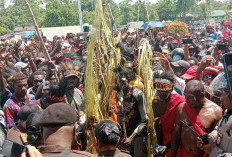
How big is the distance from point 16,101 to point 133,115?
5.28ft

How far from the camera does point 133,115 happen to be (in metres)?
4.20

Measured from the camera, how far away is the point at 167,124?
153 inches

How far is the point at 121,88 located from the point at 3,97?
6.53 ft

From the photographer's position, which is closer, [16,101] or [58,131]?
[58,131]

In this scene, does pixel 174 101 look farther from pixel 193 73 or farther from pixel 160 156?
pixel 193 73

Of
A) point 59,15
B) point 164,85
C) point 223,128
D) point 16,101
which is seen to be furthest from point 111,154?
point 59,15

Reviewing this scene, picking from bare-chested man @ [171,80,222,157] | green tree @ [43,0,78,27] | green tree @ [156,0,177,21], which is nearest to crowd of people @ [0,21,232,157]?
bare-chested man @ [171,80,222,157]

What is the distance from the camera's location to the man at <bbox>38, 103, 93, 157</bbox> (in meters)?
2.10

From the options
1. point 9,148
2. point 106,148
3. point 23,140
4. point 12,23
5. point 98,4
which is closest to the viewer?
point 9,148

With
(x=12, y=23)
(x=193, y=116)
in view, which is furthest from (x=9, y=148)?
(x=12, y=23)

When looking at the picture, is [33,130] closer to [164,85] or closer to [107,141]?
[107,141]

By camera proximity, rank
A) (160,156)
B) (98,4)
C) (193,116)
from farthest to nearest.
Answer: (160,156) → (98,4) → (193,116)

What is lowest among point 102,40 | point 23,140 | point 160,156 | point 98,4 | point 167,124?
point 160,156

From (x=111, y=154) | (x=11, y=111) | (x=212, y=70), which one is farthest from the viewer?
(x=212, y=70)
